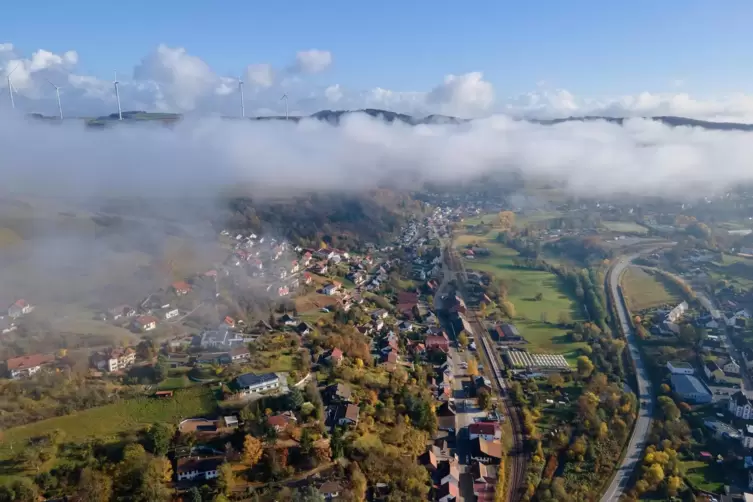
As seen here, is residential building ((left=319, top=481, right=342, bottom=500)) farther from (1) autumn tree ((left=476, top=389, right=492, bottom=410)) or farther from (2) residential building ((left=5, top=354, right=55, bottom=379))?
(2) residential building ((left=5, top=354, right=55, bottom=379))

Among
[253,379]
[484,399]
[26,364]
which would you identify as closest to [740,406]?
[484,399]

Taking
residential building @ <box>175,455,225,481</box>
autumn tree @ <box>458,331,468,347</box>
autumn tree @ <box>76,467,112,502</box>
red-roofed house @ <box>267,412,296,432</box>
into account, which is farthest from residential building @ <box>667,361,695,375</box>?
autumn tree @ <box>76,467,112,502</box>

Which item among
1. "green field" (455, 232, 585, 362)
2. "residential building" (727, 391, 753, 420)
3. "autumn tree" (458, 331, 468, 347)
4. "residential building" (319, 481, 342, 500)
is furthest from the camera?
"green field" (455, 232, 585, 362)

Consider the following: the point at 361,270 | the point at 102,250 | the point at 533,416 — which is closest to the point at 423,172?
the point at 361,270

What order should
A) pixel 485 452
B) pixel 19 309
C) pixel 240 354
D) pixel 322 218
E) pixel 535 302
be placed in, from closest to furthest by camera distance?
pixel 485 452 < pixel 240 354 < pixel 19 309 < pixel 535 302 < pixel 322 218

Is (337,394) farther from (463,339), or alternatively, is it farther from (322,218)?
(322,218)
